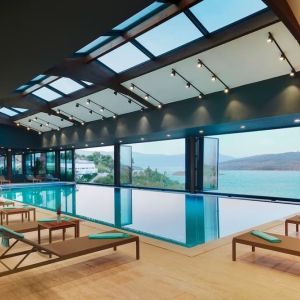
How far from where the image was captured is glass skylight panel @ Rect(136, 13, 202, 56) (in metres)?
6.23

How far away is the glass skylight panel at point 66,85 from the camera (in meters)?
10.1

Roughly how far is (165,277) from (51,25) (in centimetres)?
331

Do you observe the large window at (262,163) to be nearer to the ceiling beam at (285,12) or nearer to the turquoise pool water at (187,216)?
the turquoise pool water at (187,216)

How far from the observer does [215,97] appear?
8.77m

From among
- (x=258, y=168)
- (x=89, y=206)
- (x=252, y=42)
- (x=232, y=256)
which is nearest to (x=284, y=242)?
(x=232, y=256)

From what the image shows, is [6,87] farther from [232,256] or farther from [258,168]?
[258,168]

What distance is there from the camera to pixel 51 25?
3609mm

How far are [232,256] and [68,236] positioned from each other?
2877mm

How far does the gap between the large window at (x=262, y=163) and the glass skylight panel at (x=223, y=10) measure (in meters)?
8.80

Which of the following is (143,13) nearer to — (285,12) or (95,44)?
(95,44)

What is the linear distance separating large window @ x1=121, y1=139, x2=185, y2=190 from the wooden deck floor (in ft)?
33.6

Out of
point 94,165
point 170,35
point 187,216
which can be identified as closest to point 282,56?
point 170,35

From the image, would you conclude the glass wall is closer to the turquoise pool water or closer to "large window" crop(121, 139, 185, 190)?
"large window" crop(121, 139, 185, 190)

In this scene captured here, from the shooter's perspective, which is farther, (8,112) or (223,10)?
(8,112)
